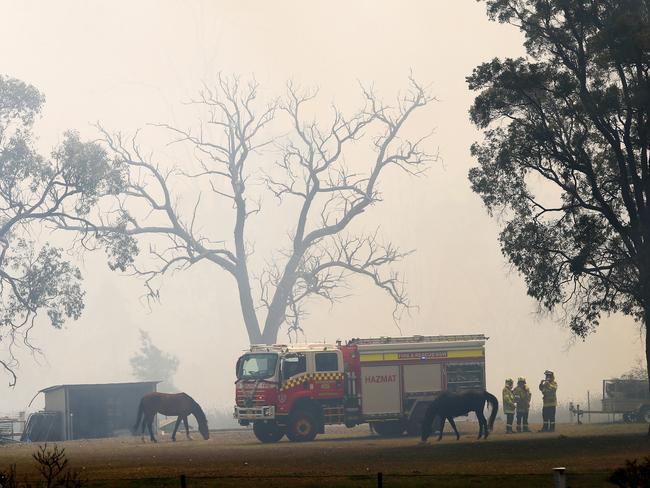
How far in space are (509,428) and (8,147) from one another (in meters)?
34.7

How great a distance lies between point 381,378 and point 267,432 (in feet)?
13.2

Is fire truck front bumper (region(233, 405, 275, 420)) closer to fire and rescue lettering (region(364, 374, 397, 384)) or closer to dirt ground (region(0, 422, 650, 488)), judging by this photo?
dirt ground (region(0, 422, 650, 488))

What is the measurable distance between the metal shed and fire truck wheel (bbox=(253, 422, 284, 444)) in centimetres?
1310

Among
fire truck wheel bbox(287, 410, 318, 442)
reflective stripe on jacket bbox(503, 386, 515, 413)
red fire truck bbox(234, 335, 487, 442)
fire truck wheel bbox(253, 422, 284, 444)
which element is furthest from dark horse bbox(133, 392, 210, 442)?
reflective stripe on jacket bbox(503, 386, 515, 413)

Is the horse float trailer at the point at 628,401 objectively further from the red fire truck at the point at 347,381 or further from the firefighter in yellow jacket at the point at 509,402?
the red fire truck at the point at 347,381

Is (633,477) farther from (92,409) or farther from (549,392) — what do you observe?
(92,409)

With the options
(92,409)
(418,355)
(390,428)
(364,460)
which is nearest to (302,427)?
(390,428)

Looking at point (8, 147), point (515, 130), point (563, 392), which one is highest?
point (8, 147)

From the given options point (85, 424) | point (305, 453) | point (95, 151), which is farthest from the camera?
point (95, 151)

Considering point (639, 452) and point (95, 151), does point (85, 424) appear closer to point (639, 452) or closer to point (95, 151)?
point (95, 151)

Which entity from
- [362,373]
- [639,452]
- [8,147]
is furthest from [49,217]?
[639,452]

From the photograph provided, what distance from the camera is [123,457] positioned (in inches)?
1384

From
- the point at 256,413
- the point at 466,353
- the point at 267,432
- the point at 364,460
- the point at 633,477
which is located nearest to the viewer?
the point at 633,477

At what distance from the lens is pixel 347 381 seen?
139 ft
